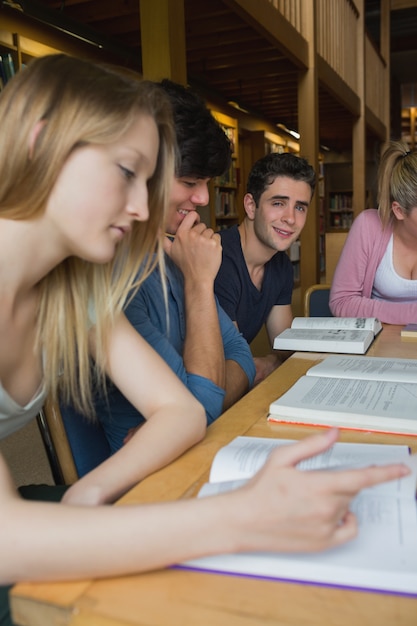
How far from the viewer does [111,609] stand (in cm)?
50

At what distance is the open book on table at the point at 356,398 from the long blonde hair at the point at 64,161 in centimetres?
37

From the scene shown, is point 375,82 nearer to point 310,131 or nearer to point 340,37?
point 340,37

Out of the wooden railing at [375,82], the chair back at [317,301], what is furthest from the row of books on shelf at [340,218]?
the chair back at [317,301]

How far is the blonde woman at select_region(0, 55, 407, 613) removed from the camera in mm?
546

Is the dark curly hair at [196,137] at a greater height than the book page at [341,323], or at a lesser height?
greater

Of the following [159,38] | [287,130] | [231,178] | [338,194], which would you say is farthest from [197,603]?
[338,194]

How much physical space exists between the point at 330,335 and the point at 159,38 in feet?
4.59

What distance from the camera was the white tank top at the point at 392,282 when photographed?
87.0 inches

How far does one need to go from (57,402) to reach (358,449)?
0.63 m

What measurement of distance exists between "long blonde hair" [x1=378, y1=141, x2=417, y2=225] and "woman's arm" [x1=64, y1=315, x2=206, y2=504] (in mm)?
1472

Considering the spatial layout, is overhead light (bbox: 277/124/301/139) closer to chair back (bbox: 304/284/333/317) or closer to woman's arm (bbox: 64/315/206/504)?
chair back (bbox: 304/284/333/317)

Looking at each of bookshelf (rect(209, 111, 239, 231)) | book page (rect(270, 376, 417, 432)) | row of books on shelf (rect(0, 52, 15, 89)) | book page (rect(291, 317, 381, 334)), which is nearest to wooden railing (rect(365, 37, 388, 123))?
bookshelf (rect(209, 111, 239, 231))

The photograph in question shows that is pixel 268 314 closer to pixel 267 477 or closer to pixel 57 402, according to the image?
pixel 57 402

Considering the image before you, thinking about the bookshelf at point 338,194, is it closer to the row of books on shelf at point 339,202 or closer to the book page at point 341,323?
the row of books on shelf at point 339,202
